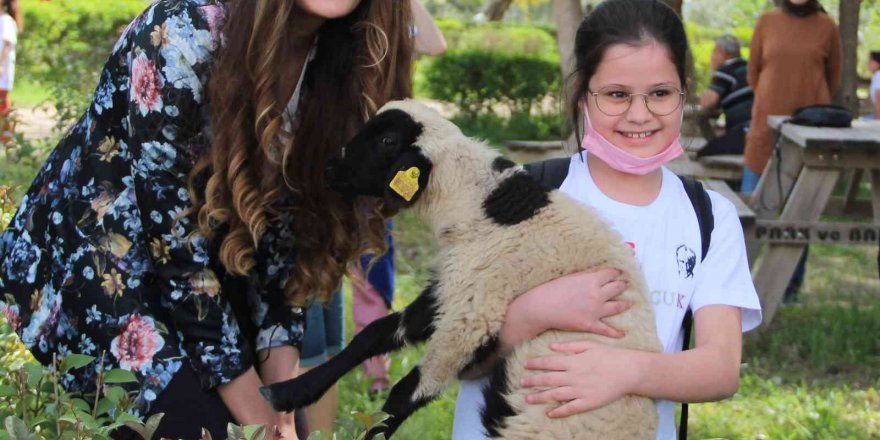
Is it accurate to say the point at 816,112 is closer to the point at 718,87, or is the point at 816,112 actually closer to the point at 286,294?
the point at 718,87

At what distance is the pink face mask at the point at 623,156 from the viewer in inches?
95.3

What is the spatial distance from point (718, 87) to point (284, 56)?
8.47m

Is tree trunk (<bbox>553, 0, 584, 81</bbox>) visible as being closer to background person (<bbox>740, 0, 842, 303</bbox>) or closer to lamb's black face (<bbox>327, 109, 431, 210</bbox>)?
background person (<bbox>740, 0, 842, 303</bbox>)

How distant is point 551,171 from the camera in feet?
8.47

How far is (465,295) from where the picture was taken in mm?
2244

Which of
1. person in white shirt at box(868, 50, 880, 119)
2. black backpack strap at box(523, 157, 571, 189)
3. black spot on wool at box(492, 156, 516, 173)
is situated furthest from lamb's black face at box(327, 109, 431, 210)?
person in white shirt at box(868, 50, 880, 119)

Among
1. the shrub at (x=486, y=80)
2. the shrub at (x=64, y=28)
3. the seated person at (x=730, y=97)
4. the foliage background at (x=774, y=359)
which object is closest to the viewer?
the foliage background at (x=774, y=359)

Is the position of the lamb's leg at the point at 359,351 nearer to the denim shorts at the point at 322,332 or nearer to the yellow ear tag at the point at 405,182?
the yellow ear tag at the point at 405,182

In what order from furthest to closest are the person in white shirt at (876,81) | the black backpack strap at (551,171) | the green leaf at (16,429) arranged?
1. the person in white shirt at (876,81)
2. the black backpack strap at (551,171)
3. the green leaf at (16,429)

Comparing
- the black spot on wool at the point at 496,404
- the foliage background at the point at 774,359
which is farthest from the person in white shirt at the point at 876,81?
the black spot on wool at the point at 496,404

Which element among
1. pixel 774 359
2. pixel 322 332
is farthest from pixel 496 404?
pixel 774 359

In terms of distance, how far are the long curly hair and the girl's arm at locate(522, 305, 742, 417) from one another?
26.1 inches

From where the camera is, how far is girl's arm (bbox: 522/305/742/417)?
218 cm

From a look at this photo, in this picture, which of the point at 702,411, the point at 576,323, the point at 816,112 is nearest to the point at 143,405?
the point at 576,323
